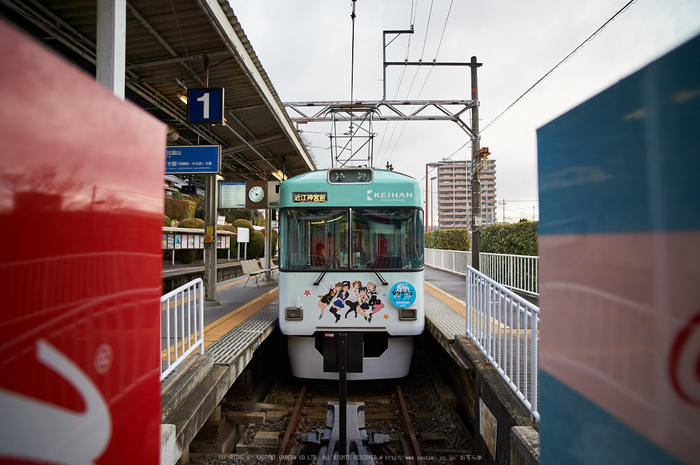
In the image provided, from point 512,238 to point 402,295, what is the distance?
763 centimetres

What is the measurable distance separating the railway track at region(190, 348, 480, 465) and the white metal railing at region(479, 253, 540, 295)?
4.38 metres

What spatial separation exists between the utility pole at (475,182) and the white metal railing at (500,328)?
508 centimetres

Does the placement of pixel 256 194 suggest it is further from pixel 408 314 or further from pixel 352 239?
pixel 408 314

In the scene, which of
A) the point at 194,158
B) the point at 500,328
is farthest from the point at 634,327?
the point at 194,158

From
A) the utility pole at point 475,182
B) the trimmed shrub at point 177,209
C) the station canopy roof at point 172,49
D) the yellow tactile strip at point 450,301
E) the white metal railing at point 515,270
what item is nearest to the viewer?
the station canopy roof at point 172,49

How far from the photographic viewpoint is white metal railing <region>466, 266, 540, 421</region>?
305cm

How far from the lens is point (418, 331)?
4.95m

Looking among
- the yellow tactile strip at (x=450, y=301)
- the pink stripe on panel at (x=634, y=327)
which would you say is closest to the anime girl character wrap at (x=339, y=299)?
the yellow tactile strip at (x=450, y=301)

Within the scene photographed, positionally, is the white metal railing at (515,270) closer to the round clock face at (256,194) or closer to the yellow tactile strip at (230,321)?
the yellow tactile strip at (230,321)

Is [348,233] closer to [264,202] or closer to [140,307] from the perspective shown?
[140,307]

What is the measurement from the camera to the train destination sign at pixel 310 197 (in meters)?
5.04

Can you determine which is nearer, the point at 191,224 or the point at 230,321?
the point at 230,321

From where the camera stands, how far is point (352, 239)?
5035 millimetres

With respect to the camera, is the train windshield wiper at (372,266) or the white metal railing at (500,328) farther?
the train windshield wiper at (372,266)
